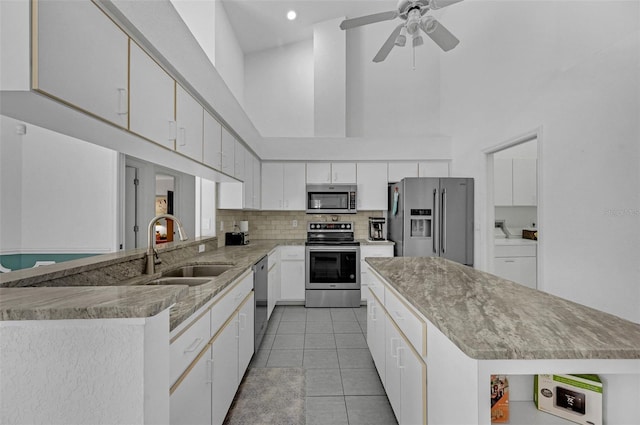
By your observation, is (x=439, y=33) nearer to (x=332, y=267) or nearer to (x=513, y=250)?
(x=332, y=267)

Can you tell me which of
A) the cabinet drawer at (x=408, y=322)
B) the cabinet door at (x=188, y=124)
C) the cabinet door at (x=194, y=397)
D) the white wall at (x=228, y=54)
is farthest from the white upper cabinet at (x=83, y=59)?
the white wall at (x=228, y=54)

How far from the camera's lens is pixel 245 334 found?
222 cm

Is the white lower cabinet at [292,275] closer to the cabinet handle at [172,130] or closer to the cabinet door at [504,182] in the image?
the cabinet handle at [172,130]

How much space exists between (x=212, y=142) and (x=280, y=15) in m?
2.76

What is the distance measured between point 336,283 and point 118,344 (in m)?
3.42

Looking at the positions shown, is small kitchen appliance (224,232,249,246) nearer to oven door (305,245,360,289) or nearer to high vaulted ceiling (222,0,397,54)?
oven door (305,245,360,289)

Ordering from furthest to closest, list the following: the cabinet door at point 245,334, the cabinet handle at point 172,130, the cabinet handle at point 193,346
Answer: the cabinet door at point 245,334 < the cabinet handle at point 172,130 < the cabinet handle at point 193,346

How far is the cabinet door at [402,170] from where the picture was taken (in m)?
4.30

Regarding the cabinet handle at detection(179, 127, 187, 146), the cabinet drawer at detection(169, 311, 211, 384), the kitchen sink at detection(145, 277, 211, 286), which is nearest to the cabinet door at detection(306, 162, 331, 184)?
the cabinet handle at detection(179, 127, 187, 146)

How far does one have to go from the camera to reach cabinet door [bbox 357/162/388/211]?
432cm

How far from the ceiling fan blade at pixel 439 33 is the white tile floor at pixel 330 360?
284cm

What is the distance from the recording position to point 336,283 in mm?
4012

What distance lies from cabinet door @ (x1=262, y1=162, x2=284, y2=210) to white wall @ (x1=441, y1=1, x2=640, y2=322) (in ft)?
9.20

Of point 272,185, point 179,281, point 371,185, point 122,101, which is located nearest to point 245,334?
point 179,281
